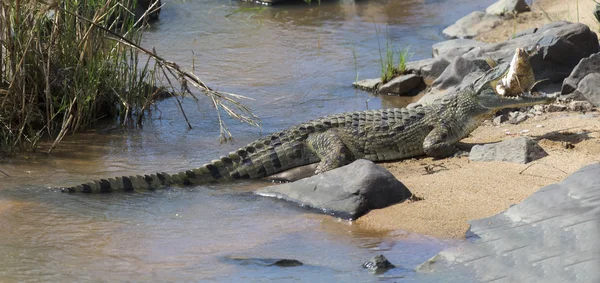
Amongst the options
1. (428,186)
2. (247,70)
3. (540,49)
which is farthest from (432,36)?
(428,186)

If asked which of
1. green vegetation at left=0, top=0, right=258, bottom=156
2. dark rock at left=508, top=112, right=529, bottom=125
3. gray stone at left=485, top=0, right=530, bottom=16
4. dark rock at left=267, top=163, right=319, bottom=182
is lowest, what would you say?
dark rock at left=267, top=163, right=319, bottom=182

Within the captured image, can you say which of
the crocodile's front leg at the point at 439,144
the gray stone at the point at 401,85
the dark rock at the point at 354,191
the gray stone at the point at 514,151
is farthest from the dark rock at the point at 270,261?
the gray stone at the point at 401,85

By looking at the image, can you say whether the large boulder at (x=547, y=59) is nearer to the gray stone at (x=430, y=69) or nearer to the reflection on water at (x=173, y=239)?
the gray stone at (x=430, y=69)

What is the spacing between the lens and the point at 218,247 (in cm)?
523

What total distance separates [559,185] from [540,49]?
4210 millimetres

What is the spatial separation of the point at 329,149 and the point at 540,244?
118 inches

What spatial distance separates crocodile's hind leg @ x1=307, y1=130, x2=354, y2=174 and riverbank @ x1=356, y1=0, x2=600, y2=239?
398 mm

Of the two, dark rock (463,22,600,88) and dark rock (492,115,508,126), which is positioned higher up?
dark rock (463,22,600,88)

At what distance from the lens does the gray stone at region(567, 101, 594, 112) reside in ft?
25.4

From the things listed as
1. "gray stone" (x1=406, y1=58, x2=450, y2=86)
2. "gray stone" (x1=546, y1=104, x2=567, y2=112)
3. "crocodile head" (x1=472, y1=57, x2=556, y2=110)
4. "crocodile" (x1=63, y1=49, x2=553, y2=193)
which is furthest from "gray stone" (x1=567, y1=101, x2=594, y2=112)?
"gray stone" (x1=406, y1=58, x2=450, y2=86)

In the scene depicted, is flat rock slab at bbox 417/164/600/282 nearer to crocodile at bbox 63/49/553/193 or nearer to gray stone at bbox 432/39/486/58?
crocodile at bbox 63/49/553/193

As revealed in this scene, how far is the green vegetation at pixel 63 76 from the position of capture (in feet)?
23.5

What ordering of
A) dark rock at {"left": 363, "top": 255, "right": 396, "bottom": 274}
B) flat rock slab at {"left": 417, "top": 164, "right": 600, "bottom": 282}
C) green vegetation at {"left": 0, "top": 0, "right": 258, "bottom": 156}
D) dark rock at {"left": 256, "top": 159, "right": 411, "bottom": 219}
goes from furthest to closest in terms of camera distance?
green vegetation at {"left": 0, "top": 0, "right": 258, "bottom": 156}
dark rock at {"left": 256, "top": 159, "right": 411, "bottom": 219}
dark rock at {"left": 363, "top": 255, "right": 396, "bottom": 274}
flat rock slab at {"left": 417, "top": 164, "right": 600, "bottom": 282}

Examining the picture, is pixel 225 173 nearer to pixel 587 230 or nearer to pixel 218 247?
pixel 218 247
